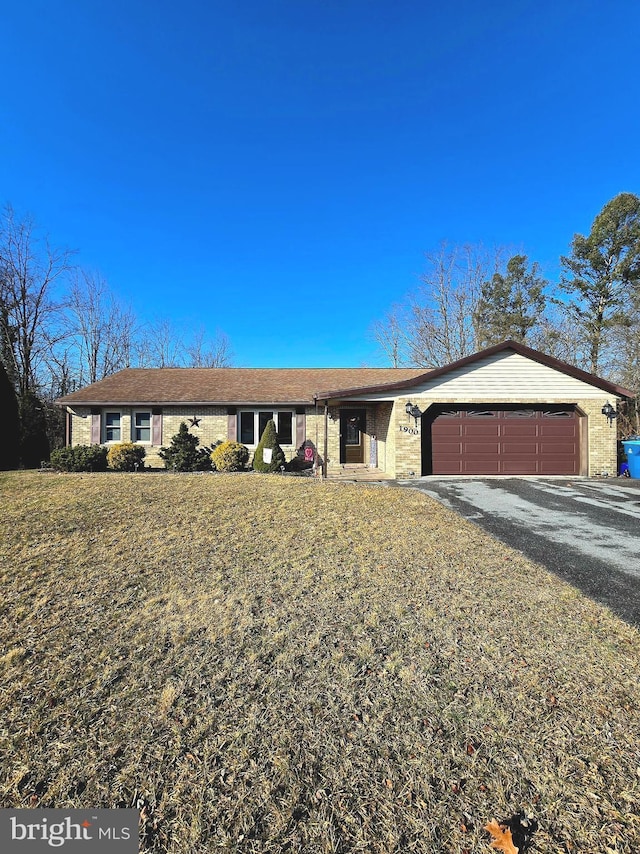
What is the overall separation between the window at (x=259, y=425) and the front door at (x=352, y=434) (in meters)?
2.02

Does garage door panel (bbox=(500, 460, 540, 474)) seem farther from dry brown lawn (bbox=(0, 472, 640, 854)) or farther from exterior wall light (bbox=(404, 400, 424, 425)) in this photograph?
dry brown lawn (bbox=(0, 472, 640, 854))

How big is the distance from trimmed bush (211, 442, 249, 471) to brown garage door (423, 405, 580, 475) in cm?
618

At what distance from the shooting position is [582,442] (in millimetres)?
12664

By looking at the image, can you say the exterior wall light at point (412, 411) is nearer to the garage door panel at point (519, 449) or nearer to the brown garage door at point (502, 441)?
the brown garage door at point (502, 441)

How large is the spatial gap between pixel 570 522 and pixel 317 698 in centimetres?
654

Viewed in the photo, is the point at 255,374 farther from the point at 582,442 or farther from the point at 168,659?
the point at 168,659

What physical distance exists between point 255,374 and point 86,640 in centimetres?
1542

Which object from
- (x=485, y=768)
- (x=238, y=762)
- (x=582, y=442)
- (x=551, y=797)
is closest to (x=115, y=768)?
(x=238, y=762)

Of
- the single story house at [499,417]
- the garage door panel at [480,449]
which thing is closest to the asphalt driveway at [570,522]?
the single story house at [499,417]

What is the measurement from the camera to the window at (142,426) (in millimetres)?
14828

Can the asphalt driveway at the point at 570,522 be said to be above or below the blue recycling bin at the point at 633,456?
below

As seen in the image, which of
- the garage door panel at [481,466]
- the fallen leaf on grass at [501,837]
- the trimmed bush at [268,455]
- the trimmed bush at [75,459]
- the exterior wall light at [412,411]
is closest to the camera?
the fallen leaf on grass at [501,837]

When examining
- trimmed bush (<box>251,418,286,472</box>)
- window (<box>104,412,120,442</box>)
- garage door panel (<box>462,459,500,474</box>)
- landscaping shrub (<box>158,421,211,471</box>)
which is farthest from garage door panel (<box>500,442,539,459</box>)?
window (<box>104,412,120,442</box>)

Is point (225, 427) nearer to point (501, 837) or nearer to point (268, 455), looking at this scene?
point (268, 455)
